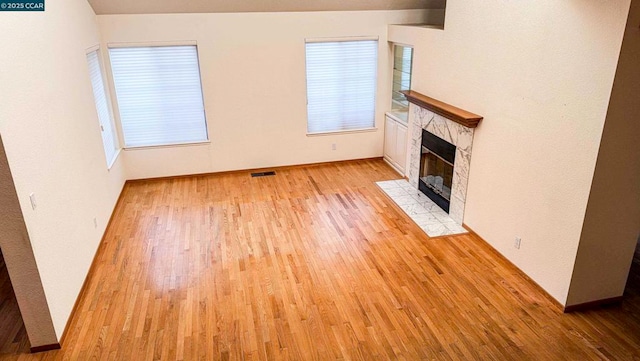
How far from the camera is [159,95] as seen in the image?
6480 mm

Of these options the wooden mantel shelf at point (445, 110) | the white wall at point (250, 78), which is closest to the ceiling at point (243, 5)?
the white wall at point (250, 78)

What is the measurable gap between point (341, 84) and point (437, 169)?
2.37 m

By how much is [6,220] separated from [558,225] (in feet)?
14.0

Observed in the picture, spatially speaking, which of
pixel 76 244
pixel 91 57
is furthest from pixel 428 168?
pixel 91 57

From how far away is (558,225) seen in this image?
362 centimetres

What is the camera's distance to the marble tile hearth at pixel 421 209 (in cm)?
511

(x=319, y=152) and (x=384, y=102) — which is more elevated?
(x=384, y=102)

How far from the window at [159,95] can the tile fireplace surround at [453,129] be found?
332 centimetres

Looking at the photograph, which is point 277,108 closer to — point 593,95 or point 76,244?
point 76,244

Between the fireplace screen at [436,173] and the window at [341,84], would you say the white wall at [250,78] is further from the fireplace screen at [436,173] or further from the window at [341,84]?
the fireplace screen at [436,173]

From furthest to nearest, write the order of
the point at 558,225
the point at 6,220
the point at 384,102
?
the point at 384,102
the point at 558,225
the point at 6,220

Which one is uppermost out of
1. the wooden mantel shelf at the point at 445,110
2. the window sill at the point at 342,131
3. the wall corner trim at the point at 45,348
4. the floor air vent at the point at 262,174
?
the wooden mantel shelf at the point at 445,110

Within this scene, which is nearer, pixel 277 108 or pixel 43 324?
pixel 43 324

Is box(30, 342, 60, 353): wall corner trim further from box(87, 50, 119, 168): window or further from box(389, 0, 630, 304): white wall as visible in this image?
box(389, 0, 630, 304): white wall
